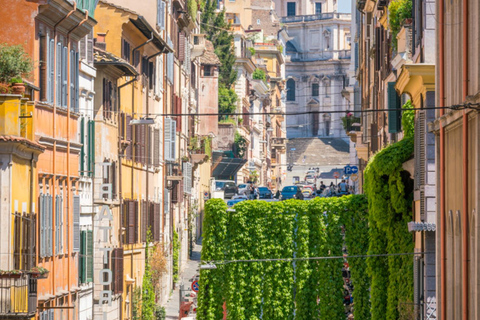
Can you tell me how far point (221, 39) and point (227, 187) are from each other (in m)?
16.0

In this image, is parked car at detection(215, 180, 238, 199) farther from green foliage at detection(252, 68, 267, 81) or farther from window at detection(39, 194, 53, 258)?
window at detection(39, 194, 53, 258)

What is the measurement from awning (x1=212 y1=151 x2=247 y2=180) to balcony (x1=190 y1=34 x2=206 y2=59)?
62.8ft

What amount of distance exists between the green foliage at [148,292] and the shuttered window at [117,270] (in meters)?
4.77

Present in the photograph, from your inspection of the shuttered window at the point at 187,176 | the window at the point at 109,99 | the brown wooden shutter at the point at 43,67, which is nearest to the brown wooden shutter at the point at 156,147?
the window at the point at 109,99

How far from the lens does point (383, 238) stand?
30047 mm

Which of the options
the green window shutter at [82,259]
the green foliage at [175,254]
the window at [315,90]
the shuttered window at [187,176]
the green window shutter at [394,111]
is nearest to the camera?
the green window shutter at [82,259]

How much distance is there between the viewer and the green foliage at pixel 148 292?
40.5m

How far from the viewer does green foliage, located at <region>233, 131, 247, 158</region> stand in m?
90.4

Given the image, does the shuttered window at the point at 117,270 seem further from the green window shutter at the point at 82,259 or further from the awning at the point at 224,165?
the awning at the point at 224,165

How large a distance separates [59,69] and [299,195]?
43527 mm

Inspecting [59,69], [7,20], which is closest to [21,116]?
[7,20]

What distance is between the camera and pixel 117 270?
34938 millimetres

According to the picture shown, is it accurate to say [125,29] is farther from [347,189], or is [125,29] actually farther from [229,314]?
[347,189]

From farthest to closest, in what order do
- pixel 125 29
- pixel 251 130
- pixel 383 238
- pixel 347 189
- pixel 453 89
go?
pixel 251 130 < pixel 347 189 < pixel 125 29 < pixel 383 238 < pixel 453 89
